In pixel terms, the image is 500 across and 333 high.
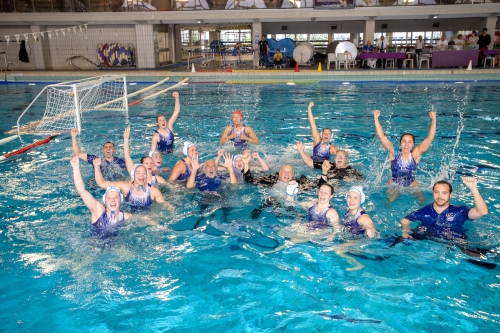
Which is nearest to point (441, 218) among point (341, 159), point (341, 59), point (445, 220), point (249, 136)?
point (445, 220)

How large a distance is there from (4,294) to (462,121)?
1150cm

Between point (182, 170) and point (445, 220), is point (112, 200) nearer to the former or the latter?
point (182, 170)

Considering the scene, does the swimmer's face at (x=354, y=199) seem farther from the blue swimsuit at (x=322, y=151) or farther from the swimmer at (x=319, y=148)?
the blue swimsuit at (x=322, y=151)

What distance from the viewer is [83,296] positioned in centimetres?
420

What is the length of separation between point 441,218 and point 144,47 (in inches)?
912

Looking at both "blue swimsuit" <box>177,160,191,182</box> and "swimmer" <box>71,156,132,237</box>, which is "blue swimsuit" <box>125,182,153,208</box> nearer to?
"swimmer" <box>71,156,132,237</box>

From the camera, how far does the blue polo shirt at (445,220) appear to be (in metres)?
5.07

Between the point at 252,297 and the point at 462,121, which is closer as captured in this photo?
the point at 252,297

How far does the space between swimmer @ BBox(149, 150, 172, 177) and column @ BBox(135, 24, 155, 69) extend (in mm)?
19376

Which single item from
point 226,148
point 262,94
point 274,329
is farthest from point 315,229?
point 262,94

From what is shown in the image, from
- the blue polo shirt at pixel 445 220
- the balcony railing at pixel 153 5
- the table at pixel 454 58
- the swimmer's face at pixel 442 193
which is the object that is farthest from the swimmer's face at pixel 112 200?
the table at pixel 454 58

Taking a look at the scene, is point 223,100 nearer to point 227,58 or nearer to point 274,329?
point 274,329

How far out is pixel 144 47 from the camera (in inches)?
1001

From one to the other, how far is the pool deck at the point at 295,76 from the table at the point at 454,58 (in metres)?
1.00
